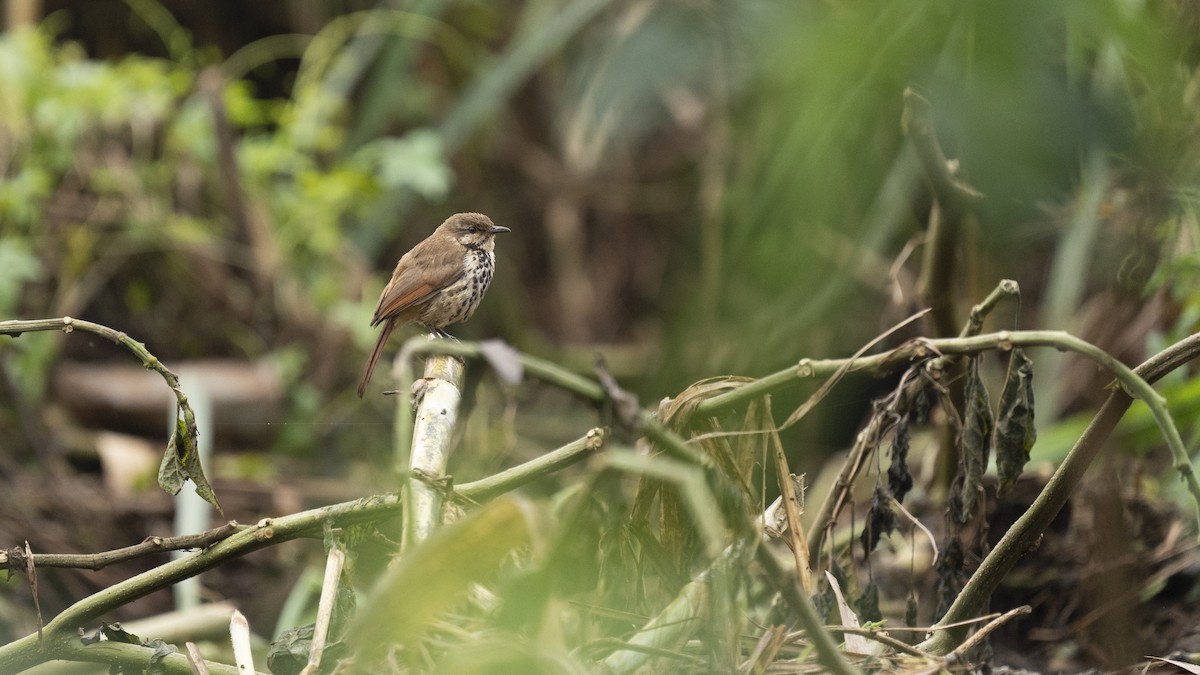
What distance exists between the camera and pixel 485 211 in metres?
7.41

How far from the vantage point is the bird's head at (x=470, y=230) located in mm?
3303

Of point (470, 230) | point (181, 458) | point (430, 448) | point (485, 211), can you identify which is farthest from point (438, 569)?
point (485, 211)

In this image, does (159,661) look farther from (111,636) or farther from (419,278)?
(419,278)

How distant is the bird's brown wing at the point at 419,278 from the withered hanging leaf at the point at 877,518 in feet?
4.55

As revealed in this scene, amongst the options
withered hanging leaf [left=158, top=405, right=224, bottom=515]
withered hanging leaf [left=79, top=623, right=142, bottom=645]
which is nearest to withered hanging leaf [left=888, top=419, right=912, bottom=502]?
withered hanging leaf [left=158, top=405, right=224, bottom=515]

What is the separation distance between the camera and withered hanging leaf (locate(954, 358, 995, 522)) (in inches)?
78.6

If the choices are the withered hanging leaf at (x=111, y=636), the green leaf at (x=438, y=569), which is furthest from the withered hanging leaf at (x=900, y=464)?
the withered hanging leaf at (x=111, y=636)

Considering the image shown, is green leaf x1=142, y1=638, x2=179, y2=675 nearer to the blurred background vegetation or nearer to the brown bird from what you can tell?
the blurred background vegetation

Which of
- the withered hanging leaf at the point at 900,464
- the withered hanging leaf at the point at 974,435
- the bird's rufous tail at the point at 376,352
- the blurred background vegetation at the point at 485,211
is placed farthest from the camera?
the blurred background vegetation at the point at 485,211

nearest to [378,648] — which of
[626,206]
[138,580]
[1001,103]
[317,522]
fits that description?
[317,522]

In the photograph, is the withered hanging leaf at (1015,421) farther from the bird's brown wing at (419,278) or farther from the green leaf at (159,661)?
the bird's brown wing at (419,278)

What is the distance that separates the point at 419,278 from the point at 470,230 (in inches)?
10.6

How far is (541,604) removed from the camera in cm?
137

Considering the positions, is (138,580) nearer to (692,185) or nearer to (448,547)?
(448,547)
